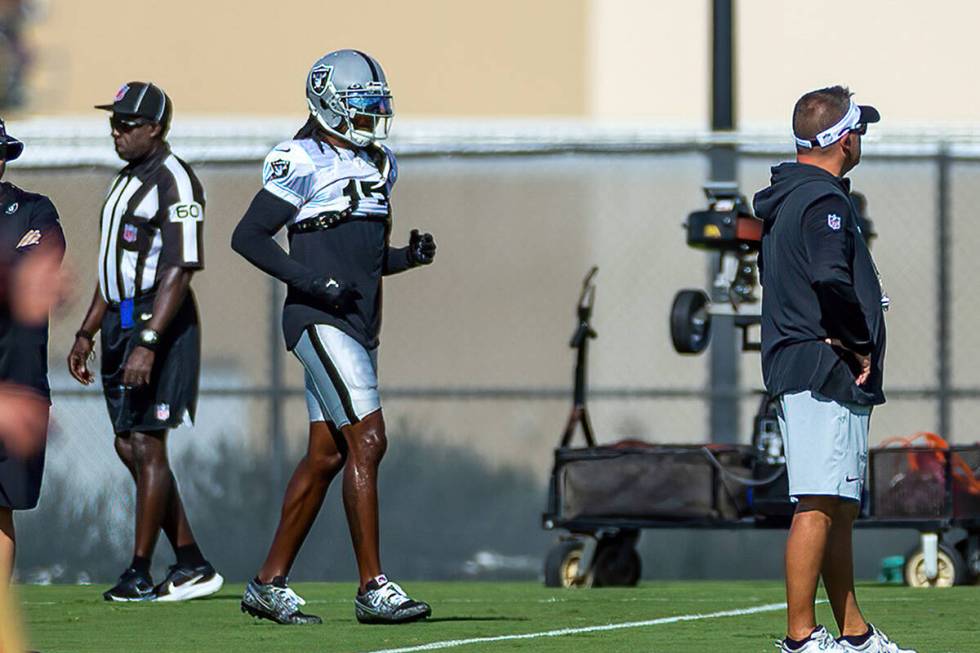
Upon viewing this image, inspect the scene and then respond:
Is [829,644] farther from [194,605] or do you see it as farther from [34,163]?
[34,163]

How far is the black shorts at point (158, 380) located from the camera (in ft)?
31.6

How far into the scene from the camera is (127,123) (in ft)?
31.9

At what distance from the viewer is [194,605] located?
30.3 feet

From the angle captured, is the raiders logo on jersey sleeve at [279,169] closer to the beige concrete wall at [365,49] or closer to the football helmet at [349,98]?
the football helmet at [349,98]

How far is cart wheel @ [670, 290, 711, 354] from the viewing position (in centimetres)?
1120

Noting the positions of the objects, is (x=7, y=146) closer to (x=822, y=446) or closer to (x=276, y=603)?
(x=276, y=603)

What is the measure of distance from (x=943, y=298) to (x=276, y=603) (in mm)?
6221

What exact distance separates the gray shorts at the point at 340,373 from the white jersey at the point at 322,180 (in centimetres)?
43

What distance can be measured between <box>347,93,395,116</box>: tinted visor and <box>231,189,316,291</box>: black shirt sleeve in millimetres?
423

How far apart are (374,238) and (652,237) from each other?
569 cm

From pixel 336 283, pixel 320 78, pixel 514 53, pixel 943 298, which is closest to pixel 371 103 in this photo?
pixel 320 78

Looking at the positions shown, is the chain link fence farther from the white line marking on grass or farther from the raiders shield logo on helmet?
the raiders shield logo on helmet

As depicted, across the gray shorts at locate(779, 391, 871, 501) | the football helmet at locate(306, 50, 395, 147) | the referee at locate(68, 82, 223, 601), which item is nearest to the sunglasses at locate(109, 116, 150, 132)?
the referee at locate(68, 82, 223, 601)

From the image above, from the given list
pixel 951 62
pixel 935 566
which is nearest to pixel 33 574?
pixel 935 566
